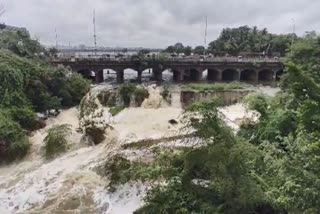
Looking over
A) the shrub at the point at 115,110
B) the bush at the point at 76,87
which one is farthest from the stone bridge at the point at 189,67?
the shrub at the point at 115,110

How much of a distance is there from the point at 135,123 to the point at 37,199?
1248 centimetres

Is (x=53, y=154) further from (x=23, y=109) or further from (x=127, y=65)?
(x=127, y=65)

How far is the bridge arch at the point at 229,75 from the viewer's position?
57.1 m

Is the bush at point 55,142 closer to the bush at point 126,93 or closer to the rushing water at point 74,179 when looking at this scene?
the rushing water at point 74,179

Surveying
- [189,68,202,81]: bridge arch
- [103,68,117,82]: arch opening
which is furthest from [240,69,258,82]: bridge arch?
[103,68,117,82]: arch opening

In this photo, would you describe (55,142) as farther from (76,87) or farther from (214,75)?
(214,75)

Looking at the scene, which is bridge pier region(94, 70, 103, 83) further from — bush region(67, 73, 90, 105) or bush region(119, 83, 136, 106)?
bush region(119, 83, 136, 106)

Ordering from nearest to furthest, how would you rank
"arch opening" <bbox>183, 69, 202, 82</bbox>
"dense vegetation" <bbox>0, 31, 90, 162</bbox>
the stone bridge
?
"dense vegetation" <bbox>0, 31, 90, 162</bbox> → the stone bridge → "arch opening" <bbox>183, 69, 202, 82</bbox>

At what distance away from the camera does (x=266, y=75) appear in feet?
194

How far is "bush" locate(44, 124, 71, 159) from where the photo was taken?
24.7 m

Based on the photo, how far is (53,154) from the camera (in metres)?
24.6

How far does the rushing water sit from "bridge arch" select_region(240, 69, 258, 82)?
2766cm

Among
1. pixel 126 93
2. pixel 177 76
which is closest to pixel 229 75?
pixel 177 76

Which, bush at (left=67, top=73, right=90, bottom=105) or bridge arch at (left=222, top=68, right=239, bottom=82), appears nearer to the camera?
bush at (left=67, top=73, right=90, bottom=105)
